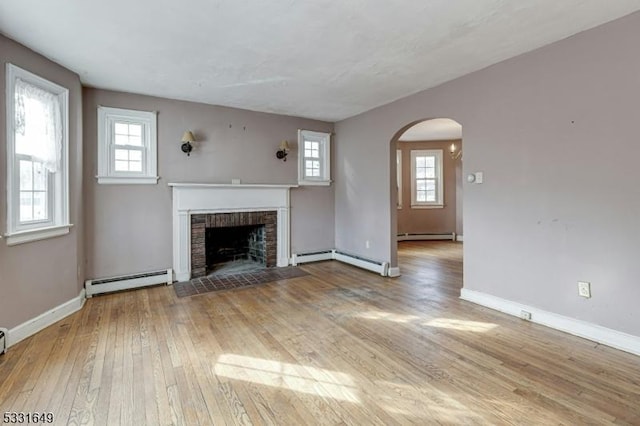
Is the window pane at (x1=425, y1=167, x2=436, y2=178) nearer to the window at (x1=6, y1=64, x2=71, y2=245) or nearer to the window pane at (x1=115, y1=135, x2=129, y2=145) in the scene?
the window pane at (x1=115, y1=135, x2=129, y2=145)

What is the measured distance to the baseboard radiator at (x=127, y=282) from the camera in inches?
156

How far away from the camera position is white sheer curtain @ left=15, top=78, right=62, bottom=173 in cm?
283

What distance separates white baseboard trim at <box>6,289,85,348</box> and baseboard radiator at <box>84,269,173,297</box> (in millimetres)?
271

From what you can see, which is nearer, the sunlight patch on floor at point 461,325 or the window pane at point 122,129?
the sunlight patch on floor at point 461,325

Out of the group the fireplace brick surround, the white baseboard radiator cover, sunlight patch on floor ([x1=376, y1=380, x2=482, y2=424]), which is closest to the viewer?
sunlight patch on floor ([x1=376, y1=380, x2=482, y2=424])

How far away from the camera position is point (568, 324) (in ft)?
9.27

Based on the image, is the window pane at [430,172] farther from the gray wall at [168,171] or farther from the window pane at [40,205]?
the window pane at [40,205]

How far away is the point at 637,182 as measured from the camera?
2.44 meters

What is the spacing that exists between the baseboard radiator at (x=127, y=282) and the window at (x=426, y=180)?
646 cm

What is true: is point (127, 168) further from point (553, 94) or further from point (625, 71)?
point (625, 71)

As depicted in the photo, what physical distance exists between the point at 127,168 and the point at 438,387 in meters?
4.49

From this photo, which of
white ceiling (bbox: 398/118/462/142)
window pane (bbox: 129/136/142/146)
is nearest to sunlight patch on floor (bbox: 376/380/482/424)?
window pane (bbox: 129/136/142/146)

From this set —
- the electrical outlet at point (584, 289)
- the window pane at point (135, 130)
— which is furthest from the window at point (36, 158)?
the electrical outlet at point (584, 289)

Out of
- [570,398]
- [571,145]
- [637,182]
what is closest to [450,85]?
[571,145]
